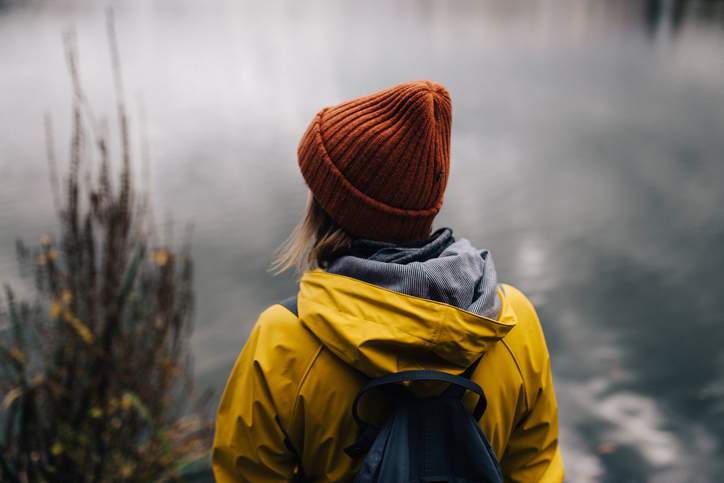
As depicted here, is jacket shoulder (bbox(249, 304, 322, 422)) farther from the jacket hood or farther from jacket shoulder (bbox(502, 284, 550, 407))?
jacket shoulder (bbox(502, 284, 550, 407))

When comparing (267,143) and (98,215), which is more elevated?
(98,215)

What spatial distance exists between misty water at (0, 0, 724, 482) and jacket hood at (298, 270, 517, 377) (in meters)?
2.19

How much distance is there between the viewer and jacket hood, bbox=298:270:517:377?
1.00 metres

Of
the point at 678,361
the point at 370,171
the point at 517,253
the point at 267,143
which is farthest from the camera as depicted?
the point at 267,143

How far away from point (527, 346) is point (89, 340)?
5.17 feet

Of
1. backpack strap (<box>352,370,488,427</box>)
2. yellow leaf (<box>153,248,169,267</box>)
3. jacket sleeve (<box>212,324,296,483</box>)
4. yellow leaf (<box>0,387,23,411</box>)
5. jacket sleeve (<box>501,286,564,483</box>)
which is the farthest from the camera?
yellow leaf (<box>153,248,169,267</box>)

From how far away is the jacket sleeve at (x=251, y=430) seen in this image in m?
1.10

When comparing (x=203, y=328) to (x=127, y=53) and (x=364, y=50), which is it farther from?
(x=364, y=50)

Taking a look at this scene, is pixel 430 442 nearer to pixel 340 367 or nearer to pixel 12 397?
pixel 340 367

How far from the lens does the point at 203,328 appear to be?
460cm

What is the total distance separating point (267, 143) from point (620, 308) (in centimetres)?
494

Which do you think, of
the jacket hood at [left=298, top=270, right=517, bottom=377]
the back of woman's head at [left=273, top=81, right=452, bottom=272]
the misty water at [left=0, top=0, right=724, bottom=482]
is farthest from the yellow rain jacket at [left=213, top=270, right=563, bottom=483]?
the misty water at [left=0, top=0, right=724, bottom=482]

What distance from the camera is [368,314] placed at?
1.02m

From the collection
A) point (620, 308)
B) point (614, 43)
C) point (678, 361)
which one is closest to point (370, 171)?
point (678, 361)
